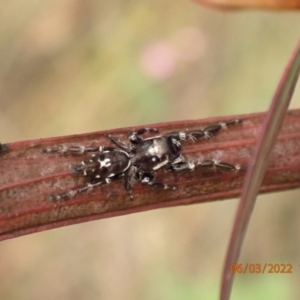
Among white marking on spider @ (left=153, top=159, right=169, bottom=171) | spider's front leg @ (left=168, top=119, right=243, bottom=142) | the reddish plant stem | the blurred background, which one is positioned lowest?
the reddish plant stem

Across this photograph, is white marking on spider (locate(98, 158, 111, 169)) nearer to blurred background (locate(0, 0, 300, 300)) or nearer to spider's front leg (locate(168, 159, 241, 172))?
spider's front leg (locate(168, 159, 241, 172))

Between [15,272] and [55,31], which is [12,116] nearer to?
[55,31]

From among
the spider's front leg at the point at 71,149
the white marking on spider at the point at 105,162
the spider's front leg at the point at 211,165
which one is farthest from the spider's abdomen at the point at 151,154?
the spider's front leg at the point at 71,149

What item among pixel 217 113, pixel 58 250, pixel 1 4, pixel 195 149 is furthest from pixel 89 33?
pixel 195 149

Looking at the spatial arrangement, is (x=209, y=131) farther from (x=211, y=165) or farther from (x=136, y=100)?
(x=136, y=100)

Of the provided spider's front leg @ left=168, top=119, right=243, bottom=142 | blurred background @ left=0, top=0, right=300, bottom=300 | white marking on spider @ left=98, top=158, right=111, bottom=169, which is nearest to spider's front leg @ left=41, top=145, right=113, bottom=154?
white marking on spider @ left=98, top=158, right=111, bottom=169

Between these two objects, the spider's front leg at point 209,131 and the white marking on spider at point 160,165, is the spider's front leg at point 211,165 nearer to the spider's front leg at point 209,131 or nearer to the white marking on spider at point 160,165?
the spider's front leg at point 209,131
